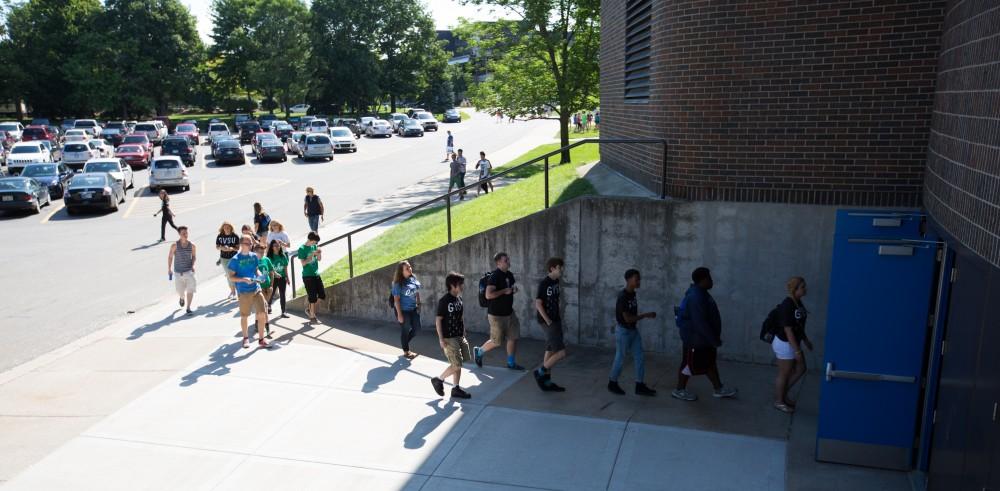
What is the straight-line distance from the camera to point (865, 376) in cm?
670

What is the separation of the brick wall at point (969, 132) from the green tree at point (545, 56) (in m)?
20.3

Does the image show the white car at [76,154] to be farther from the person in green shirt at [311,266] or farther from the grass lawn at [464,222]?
the person in green shirt at [311,266]

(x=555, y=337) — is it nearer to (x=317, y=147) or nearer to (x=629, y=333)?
(x=629, y=333)

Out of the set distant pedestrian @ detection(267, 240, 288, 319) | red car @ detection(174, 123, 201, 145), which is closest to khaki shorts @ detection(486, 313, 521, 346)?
distant pedestrian @ detection(267, 240, 288, 319)

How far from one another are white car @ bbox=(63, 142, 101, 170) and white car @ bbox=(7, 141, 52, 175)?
2.69 ft

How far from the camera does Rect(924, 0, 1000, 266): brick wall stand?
16.7 ft

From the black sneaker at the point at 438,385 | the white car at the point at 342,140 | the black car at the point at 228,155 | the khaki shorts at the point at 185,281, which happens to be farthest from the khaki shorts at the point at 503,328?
the white car at the point at 342,140

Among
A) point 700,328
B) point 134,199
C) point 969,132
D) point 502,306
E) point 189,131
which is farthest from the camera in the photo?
point 189,131

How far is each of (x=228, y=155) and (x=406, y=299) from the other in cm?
3135

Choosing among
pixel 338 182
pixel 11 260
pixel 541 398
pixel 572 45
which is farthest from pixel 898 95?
pixel 338 182

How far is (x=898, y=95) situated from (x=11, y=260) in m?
18.0

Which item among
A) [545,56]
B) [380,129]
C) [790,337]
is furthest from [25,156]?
[790,337]

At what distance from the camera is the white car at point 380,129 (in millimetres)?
56747

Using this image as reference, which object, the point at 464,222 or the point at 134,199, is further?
the point at 134,199
